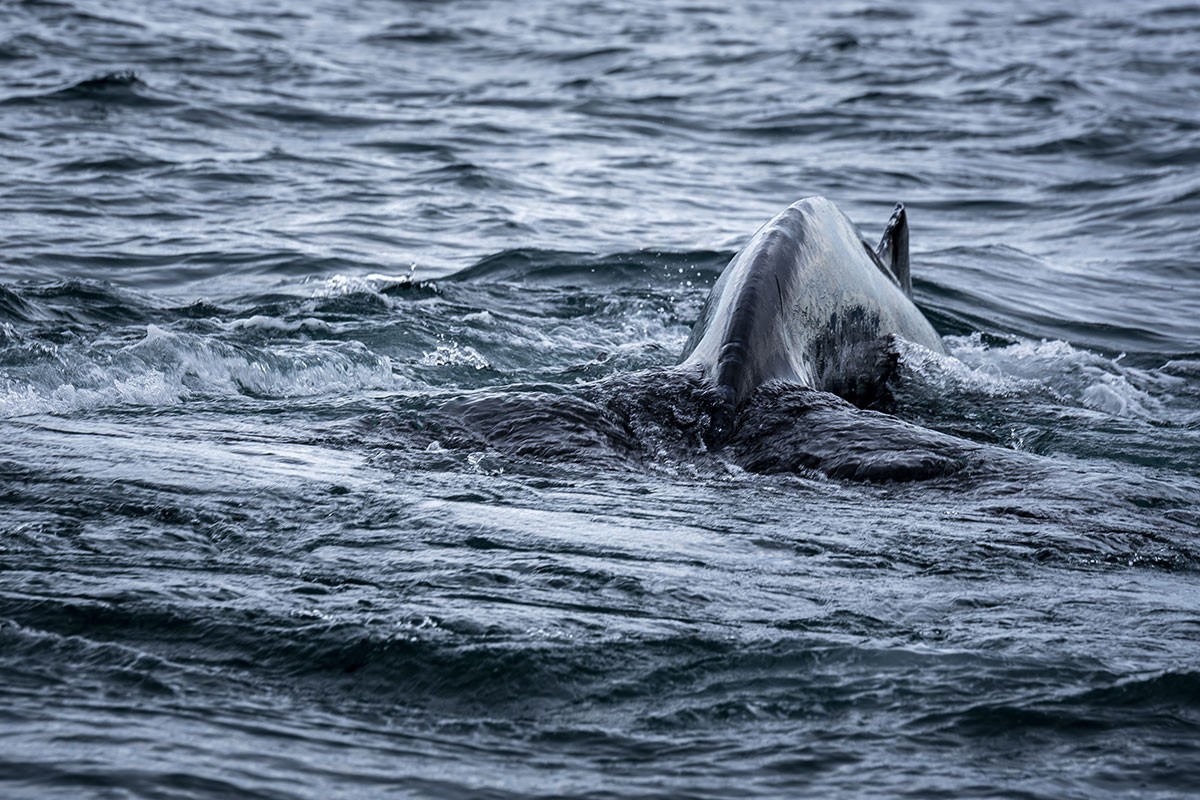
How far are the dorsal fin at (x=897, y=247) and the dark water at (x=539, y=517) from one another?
62 cm

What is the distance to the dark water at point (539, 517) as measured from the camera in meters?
3.38

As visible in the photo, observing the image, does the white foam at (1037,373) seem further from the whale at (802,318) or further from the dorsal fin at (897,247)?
the dorsal fin at (897,247)

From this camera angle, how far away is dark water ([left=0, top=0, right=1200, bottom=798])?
338 centimetres

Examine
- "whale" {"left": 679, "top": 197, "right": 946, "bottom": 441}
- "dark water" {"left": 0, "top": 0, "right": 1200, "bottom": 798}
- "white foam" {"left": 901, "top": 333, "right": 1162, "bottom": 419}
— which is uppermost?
"whale" {"left": 679, "top": 197, "right": 946, "bottom": 441}

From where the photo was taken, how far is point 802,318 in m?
6.25

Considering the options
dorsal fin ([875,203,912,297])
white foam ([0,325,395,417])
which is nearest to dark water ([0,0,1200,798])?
white foam ([0,325,395,417])

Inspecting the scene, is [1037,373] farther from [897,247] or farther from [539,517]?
[539,517]

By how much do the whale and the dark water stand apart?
165mm

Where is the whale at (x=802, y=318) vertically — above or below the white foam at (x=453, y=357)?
above

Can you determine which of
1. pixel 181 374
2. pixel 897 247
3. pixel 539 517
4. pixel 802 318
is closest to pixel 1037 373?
pixel 897 247

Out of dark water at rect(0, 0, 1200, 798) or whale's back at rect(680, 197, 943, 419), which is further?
whale's back at rect(680, 197, 943, 419)

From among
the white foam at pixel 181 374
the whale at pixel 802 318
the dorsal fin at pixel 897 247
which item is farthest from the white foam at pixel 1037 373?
the white foam at pixel 181 374

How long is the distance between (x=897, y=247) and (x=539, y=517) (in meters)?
3.76

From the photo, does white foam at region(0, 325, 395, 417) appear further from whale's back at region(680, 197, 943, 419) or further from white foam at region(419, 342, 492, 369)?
whale's back at region(680, 197, 943, 419)
